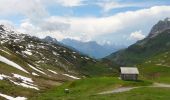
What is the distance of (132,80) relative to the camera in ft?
378

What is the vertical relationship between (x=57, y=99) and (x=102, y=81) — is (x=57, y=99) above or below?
below

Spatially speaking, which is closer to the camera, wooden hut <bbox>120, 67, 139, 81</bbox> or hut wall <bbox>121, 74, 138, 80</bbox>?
wooden hut <bbox>120, 67, 139, 81</bbox>

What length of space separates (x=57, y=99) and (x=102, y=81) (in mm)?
34026

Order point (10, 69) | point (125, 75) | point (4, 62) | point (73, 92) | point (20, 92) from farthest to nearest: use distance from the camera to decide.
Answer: point (4, 62), point (10, 69), point (125, 75), point (73, 92), point (20, 92)

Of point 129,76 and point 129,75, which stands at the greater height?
point 129,75

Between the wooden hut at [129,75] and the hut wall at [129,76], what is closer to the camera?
the wooden hut at [129,75]

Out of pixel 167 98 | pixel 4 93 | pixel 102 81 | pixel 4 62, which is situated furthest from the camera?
pixel 4 62

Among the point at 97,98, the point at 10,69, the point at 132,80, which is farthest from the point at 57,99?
the point at 10,69

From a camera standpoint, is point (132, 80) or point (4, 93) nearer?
point (4, 93)

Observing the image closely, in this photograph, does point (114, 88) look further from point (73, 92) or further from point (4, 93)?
point (4, 93)

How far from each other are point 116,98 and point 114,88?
24.7 metres

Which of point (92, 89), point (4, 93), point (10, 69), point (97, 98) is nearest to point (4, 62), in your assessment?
point (10, 69)

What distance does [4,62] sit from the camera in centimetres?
14512

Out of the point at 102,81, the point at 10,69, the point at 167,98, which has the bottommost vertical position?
the point at 167,98
